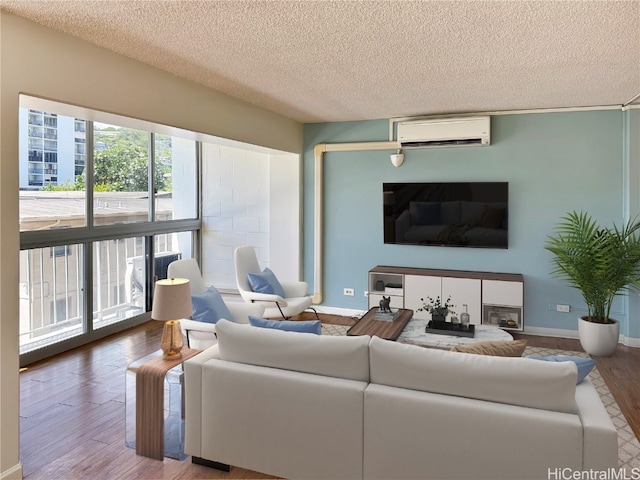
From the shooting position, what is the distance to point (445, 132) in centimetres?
510

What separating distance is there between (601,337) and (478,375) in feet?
9.88

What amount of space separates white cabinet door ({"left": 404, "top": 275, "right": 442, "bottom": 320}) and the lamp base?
2926mm

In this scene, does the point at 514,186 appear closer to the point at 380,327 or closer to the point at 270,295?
the point at 380,327

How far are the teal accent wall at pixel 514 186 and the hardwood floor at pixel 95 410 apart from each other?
2.86 feet

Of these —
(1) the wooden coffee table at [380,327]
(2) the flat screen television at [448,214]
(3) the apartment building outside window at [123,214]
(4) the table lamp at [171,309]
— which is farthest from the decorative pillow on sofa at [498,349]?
(2) the flat screen television at [448,214]

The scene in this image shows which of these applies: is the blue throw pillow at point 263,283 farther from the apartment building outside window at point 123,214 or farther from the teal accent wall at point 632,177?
the teal accent wall at point 632,177

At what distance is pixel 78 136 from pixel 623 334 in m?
6.04

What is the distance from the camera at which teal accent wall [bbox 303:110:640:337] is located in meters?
4.76

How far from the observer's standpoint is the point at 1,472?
7.65 feet

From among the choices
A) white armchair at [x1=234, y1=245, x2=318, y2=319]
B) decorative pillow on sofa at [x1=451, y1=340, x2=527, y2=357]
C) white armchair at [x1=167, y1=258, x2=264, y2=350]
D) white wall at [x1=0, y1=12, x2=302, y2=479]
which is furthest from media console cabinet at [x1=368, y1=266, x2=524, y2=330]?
white wall at [x1=0, y1=12, x2=302, y2=479]

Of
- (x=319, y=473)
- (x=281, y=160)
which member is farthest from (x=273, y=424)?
(x=281, y=160)

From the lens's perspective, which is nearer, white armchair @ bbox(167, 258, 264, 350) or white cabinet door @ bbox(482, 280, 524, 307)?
white armchair @ bbox(167, 258, 264, 350)

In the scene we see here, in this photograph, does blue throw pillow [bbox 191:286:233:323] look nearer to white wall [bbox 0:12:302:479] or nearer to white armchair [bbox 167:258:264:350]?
white armchair [bbox 167:258:264:350]

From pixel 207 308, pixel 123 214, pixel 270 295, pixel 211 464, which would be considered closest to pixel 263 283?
pixel 270 295
